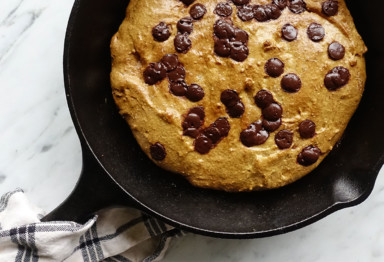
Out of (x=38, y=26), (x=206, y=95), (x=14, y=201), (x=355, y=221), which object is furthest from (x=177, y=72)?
(x=355, y=221)

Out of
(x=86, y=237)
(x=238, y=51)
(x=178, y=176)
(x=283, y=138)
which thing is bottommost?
(x=86, y=237)

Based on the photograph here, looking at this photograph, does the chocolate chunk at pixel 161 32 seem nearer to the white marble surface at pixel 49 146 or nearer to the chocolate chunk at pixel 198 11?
the chocolate chunk at pixel 198 11

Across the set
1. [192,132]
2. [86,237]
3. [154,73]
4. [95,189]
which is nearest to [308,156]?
[192,132]

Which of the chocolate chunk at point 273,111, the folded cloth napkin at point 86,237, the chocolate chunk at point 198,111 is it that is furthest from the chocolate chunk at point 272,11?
the folded cloth napkin at point 86,237

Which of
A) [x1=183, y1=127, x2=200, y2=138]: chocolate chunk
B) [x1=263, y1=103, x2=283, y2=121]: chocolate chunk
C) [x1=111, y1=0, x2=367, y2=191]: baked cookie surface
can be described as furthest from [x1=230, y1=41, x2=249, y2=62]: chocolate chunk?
[x1=183, y1=127, x2=200, y2=138]: chocolate chunk

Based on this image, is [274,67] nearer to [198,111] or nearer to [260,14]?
[260,14]

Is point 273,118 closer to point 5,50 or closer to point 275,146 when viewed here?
point 275,146
